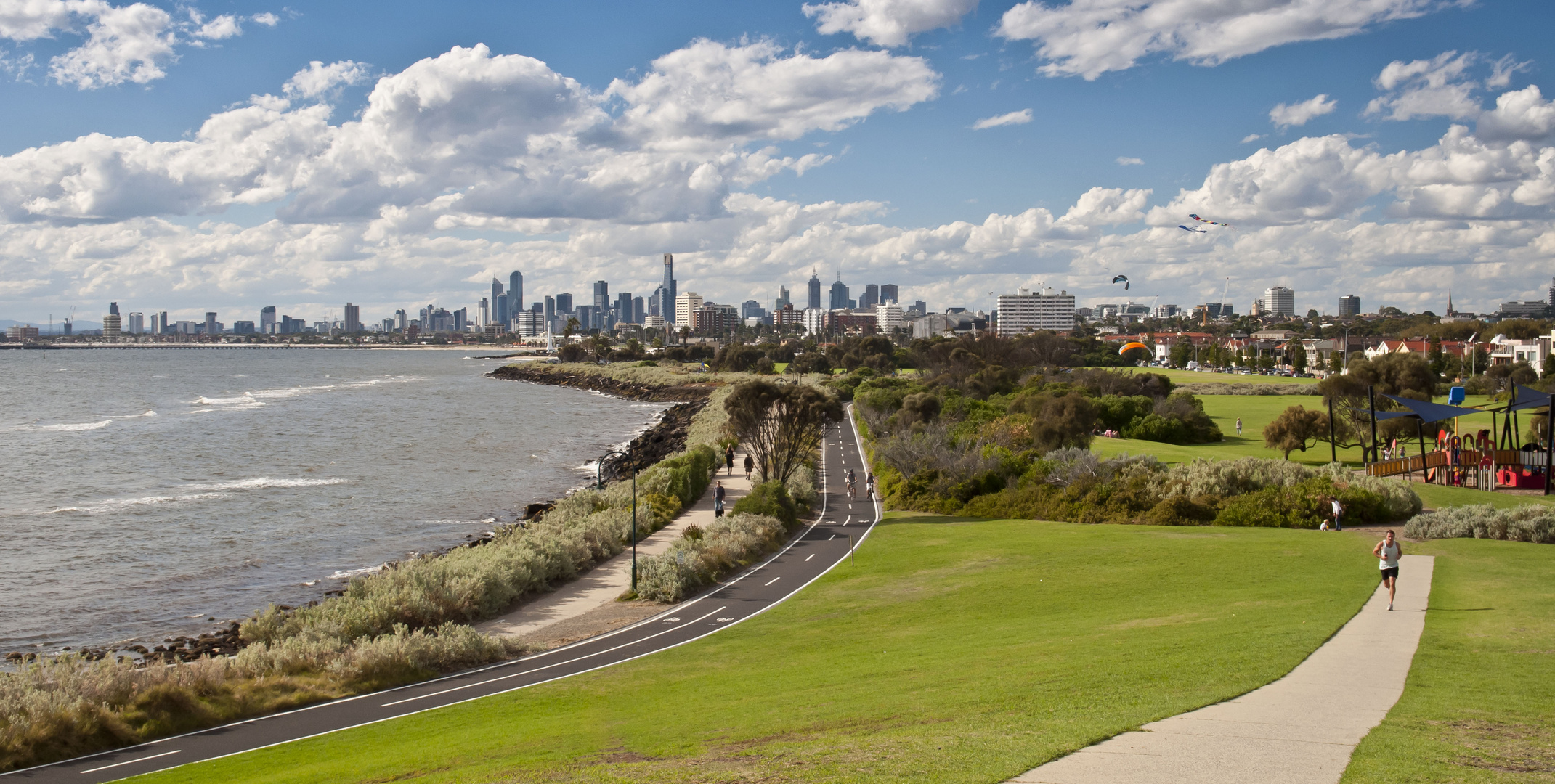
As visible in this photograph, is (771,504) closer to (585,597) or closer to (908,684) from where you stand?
(585,597)

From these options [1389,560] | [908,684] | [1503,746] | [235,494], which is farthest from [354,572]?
[1503,746]

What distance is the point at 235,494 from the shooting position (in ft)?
153

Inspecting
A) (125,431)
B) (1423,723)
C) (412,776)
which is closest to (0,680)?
(412,776)

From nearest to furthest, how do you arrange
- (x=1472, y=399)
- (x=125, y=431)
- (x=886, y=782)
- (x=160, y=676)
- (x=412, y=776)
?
(x=886, y=782) → (x=412, y=776) → (x=160, y=676) → (x=125, y=431) → (x=1472, y=399)

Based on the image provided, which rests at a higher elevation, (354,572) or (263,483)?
(263,483)

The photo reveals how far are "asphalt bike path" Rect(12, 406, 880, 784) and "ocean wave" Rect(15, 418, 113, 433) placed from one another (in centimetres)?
7138

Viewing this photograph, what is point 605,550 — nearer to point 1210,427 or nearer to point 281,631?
point 281,631

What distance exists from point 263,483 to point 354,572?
22.4 m

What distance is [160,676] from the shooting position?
16859 mm

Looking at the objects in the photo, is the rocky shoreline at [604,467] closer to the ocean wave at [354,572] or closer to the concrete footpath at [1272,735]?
the ocean wave at [354,572]

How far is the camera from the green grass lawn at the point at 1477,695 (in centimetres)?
884

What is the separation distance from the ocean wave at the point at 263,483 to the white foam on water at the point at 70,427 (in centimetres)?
3523

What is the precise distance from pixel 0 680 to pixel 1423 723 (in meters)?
21.9

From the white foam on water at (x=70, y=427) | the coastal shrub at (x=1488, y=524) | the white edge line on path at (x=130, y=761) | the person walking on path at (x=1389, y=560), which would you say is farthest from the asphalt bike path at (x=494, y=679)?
the white foam on water at (x=70, y=427)
